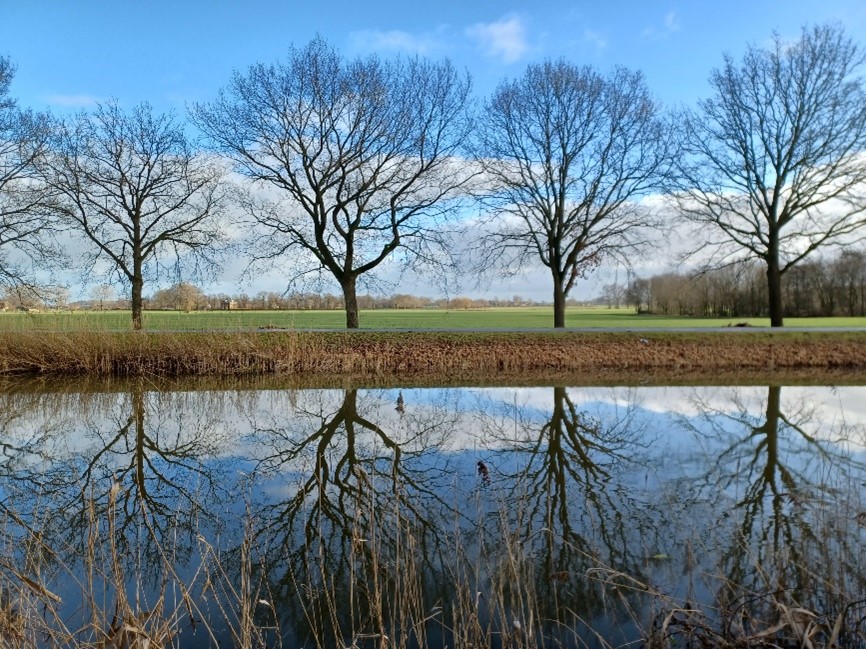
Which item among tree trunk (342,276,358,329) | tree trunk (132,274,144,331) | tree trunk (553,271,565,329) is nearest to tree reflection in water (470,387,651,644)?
tree trunk (342,276,358,329)

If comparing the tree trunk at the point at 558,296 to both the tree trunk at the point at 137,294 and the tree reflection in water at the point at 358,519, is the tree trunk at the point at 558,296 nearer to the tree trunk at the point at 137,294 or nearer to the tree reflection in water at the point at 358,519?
the tree reflection in water at the point at 358,519

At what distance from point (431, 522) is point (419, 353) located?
1517cm

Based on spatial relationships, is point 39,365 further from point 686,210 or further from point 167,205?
point 686,210

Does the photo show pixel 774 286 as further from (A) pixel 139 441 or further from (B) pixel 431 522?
(A) pixel 139 441

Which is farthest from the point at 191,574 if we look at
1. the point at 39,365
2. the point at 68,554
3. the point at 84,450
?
the point at 39,365

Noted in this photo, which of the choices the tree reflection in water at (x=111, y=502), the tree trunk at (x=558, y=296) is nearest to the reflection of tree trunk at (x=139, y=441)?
the tree reflection in water at (x=111, y=502)

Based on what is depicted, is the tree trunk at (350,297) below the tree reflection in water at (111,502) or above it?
above

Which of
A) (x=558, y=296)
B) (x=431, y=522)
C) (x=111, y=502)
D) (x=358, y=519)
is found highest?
(x=558, y=296)

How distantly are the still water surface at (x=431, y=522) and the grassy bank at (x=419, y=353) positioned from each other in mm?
5356

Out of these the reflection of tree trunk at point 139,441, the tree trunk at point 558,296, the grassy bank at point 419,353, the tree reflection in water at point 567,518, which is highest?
the tree trunk at point 558,296

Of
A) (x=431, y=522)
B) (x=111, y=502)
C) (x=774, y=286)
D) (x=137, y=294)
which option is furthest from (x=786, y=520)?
(x=137, y=294)

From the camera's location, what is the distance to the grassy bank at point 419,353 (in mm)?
19250

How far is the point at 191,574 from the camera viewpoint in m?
4.85

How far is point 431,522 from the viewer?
577 cm
